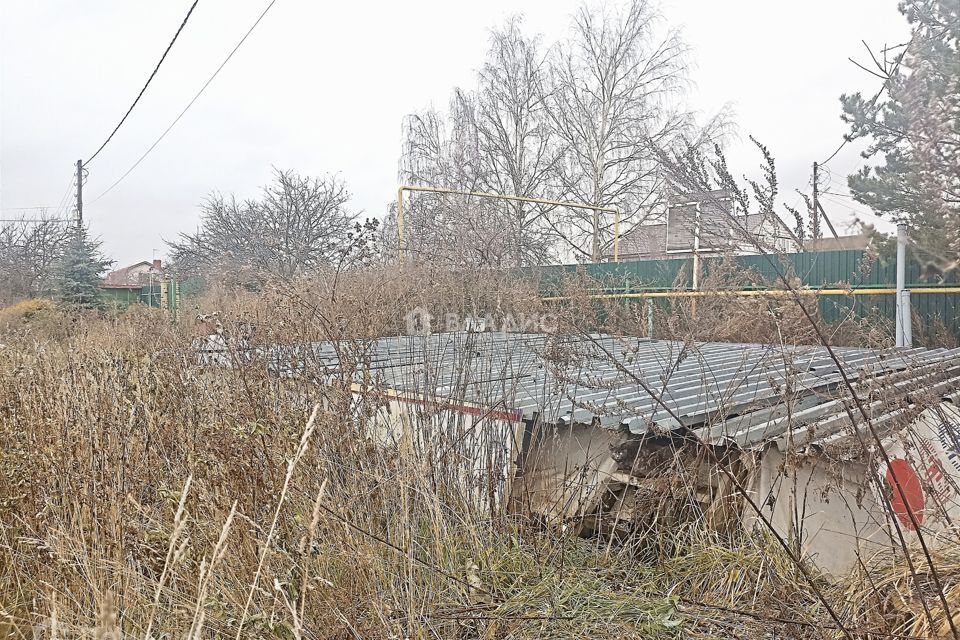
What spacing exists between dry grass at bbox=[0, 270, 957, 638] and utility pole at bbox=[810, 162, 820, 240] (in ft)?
2.99

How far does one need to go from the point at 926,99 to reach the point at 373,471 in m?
2.06

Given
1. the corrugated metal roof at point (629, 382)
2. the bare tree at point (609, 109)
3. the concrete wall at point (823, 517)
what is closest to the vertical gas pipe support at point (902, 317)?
the corrugated metal roof at point (629, 382)

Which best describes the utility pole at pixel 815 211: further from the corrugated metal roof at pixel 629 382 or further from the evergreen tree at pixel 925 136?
the corrugated metal roof at pixel 629 382

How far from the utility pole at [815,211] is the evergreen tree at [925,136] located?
0.26 feet

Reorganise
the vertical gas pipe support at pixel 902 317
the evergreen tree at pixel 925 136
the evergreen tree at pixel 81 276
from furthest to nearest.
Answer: the evergreen tree at pixel 81 276 → the vertical gas pipe support at pixel 902 317 → the evergreen tree at pixel 925 136

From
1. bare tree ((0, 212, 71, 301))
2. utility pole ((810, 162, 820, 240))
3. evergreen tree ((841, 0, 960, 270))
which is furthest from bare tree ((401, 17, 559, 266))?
evergreen tree ((841, 0, 960, 270))

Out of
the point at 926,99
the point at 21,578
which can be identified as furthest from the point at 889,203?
the point at 21,578

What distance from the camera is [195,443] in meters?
2.40

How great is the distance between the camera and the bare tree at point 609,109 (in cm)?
1753

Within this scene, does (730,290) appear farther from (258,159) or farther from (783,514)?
(258,159)

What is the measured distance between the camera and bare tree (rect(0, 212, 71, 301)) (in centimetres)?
1970

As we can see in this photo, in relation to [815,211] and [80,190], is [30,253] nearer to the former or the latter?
[80,190]

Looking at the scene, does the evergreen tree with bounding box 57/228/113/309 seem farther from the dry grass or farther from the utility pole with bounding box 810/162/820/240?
the utility pole with bounding box 810/162/820/240

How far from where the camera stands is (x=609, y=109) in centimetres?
1770
